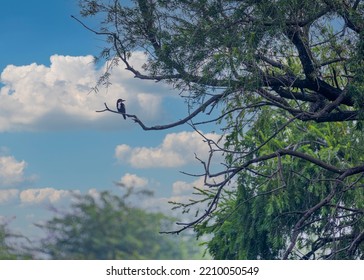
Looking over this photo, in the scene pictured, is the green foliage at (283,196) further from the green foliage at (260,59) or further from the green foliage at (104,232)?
the green foliage at (104,232)

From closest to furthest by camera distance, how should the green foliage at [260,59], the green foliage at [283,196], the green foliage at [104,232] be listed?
1. the green foliage at [104,232]
2. the green foliage at [260,59]
3. the green foliage at [283,196]

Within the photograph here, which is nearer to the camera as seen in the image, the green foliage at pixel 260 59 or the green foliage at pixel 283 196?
the green foliage at pixel 260 59

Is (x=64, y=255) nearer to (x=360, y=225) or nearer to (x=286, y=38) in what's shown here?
(x=286, y=38)

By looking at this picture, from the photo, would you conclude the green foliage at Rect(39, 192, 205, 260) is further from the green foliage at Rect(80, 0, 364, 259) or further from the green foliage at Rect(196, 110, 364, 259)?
the green foliage at Rect(196, 110, 364, 259)

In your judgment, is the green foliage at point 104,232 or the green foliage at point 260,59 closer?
the green foliage at point 104,232

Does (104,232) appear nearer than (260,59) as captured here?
Yes

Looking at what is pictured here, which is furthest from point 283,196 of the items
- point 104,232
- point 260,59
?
point 104,232

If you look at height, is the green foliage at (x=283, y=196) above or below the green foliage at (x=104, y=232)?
above

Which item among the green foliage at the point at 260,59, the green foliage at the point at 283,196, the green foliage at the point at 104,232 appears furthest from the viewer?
the green foliage at the point at 283,196

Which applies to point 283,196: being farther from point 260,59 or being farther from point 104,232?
point 104,232

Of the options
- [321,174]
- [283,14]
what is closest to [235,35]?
[283,14]

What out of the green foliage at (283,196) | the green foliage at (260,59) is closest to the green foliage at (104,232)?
the green foliage at (260,59)

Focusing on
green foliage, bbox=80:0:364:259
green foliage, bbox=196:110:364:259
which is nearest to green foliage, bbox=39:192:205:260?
green foliage, bbox=80:0:364:259

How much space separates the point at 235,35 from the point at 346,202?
7.98m
